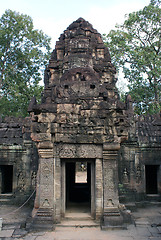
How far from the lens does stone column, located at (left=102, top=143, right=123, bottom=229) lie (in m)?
7.17

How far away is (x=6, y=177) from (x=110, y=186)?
21.6 feet

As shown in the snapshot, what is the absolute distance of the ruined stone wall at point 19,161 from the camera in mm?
10523

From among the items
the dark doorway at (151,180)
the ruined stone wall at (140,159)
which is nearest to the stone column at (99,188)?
the ruined stone wall at (140,159)

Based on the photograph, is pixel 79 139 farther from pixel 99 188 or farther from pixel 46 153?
pixel 99 188

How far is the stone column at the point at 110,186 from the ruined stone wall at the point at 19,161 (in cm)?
408

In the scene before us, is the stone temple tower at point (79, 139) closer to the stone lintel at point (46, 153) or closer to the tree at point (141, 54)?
the stone lintel at point (46, 153)

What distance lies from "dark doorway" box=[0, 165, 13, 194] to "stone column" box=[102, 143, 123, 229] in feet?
19.4

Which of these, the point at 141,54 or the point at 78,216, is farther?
the point at 141,54

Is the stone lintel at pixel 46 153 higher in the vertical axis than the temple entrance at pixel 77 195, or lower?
higher

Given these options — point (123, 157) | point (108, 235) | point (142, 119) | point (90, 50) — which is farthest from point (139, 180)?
point (90, 50)

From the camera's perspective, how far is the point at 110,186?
24.5ft

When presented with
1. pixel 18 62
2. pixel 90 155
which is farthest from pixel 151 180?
pixel 18 62

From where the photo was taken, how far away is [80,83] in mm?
7688

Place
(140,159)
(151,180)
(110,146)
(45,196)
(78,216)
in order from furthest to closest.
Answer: (151,180)
(140,159)
(78,216)
(110,146)
(45,196)
